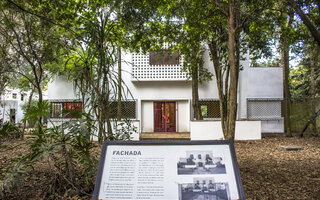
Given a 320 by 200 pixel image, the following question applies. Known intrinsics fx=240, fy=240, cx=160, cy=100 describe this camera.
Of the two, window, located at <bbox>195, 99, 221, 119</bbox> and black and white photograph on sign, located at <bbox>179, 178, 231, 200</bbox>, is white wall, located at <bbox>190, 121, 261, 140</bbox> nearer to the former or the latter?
window, located at <bbox>195, 99, 221, 119</bbox>

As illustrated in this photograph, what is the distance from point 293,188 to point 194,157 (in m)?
2.96

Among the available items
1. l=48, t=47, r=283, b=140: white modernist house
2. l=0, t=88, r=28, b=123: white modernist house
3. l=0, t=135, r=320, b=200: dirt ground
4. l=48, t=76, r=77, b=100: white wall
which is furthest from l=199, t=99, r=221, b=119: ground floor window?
l=0, t=88, r=28, b=123: white modernist house

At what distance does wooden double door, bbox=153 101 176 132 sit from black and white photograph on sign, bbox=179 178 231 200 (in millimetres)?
13441

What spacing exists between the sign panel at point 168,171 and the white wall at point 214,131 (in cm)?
938

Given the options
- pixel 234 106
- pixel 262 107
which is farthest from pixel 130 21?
pixel 262 107

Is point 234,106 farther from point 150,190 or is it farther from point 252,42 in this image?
point 252,42

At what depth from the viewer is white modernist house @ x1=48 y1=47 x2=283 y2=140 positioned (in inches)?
568

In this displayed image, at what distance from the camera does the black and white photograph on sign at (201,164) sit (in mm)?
2180

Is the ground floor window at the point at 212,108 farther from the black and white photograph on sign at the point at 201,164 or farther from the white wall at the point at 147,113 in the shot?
the black and white photograph on sign at the point at 201,164

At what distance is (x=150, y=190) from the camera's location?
2.07 meters

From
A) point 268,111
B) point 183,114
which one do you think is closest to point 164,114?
point 183,114

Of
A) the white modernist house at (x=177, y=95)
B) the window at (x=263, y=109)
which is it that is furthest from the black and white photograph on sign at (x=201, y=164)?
the window at (x=263, y=109)

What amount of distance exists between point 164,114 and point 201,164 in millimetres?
13407

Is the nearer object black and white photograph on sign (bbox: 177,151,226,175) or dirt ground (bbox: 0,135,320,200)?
black and white photograph on sign (bbox: 177,151,226,175)
